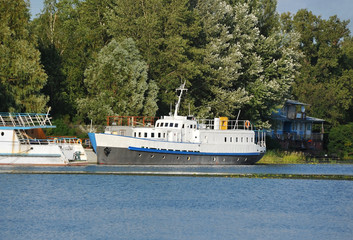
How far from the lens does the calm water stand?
34.2 meters

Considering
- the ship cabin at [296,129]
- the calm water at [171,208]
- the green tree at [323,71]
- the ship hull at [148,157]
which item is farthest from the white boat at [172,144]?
the green tree at [323,71]

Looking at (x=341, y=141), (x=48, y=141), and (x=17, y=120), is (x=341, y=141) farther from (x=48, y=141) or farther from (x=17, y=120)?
(x=17, y=120)

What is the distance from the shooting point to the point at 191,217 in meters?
38.4

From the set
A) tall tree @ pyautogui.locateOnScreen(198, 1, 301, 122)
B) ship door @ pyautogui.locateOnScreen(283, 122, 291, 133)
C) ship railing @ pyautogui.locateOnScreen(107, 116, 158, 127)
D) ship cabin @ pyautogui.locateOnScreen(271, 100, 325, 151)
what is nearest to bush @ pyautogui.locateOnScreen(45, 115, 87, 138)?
ship railing @ pyautogui.locateOnScreen(107, 116, 158, 127)

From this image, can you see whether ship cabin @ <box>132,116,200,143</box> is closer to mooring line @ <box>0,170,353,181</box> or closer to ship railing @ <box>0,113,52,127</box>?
mooring line @ <box>0,170,353,181</box>

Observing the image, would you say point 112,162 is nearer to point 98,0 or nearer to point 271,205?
point 271,205

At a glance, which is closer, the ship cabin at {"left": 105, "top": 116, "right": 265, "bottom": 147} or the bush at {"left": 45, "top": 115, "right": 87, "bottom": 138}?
the ship cabin at {"left": 105, "top": 116, "right": 265, "bottom": 147}

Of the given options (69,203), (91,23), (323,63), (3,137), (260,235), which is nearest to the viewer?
(260,235)

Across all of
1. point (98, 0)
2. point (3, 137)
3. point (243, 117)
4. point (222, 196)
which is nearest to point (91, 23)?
point (98, 0)

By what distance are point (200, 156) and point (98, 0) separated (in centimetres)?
3123

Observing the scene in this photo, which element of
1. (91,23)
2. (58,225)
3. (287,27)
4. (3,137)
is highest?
(287,27)

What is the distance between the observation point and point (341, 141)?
107312 mm

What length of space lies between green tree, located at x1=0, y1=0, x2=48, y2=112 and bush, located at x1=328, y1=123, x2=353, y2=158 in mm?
52843

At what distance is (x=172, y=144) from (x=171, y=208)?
24.2m
